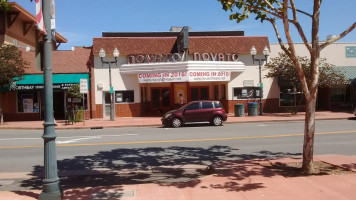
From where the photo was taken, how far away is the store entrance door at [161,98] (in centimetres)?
2698

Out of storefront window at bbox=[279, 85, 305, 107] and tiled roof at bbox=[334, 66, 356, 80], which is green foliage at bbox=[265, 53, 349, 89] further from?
tiled roof at bbox=[334, 66, 356, 80]

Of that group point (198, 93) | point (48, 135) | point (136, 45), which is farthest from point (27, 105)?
point (48, 135)

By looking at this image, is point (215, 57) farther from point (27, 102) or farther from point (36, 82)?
point (27, 102)

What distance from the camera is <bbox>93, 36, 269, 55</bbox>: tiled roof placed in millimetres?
24987

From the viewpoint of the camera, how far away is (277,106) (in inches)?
1052

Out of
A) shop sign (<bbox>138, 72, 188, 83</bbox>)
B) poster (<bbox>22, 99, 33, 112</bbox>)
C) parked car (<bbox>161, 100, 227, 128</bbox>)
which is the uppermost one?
shop sign (<bbox>138, 72, 188, 83</bbox>)

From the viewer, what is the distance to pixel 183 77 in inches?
946

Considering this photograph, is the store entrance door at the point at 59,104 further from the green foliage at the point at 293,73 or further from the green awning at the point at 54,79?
the green foliage at the point at 293,73

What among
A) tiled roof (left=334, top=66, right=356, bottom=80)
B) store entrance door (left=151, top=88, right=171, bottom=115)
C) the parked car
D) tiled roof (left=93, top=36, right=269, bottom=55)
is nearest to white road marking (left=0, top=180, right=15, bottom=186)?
the parked car

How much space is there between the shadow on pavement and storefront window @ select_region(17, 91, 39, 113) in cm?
1611

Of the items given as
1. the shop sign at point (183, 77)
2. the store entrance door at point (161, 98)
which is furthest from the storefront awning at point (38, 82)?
the store entrance door at point (161, 98)

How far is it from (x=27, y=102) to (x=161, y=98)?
10.5m

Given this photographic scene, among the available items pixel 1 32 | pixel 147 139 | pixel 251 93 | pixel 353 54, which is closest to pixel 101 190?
pixel 147 139

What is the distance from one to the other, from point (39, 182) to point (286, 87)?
907 inches
